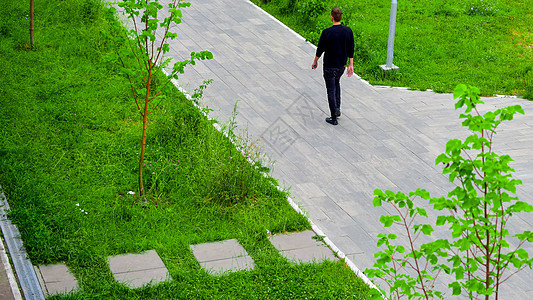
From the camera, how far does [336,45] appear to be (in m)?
10.7

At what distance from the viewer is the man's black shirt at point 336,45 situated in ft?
35.1

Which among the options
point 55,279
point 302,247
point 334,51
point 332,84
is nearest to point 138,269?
point 55,279

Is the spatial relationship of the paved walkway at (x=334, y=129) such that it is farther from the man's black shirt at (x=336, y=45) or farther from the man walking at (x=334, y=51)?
the man's black shirt at (x=336, y=45)

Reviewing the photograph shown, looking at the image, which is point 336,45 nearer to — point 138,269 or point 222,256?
point 222,256

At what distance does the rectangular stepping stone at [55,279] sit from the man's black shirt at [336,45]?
215 inches

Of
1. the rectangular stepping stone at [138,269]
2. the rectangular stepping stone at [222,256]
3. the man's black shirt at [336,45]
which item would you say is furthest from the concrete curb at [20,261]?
the man's black shirt at [336,45]

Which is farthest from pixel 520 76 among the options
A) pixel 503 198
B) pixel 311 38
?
pixel 503 198

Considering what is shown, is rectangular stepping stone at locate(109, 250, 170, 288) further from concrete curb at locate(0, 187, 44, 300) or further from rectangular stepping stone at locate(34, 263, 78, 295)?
concrete curb at locate(0, 187, 44, 300)

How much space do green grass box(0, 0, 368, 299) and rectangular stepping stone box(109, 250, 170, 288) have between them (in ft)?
0.35

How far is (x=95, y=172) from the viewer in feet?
30.0

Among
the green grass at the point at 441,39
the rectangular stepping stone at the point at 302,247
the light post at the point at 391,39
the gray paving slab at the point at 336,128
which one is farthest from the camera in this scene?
the green grass at the point at 441,39

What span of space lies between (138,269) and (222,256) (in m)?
0.95

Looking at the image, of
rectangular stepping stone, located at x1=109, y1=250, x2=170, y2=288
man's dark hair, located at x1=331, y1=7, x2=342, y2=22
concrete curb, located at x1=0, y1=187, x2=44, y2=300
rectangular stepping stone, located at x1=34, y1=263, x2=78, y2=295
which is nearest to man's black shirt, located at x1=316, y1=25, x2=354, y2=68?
man's dark hair, located at x1=331, y1=7, x2=342, y2=22

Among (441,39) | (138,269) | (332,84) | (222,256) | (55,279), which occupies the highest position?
(332,84)
